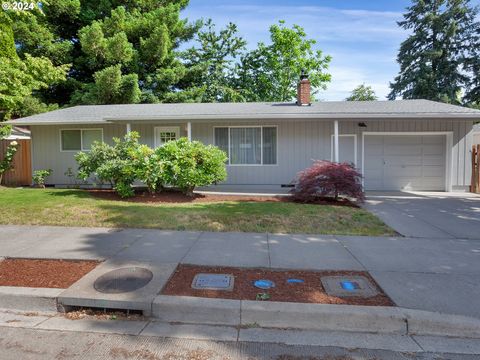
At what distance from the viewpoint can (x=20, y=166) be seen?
15102 mm

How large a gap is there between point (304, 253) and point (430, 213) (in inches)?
194

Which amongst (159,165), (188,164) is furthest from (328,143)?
(159,165)

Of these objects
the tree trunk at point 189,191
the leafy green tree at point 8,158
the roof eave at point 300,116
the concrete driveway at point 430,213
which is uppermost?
the roof eave at point 300,116

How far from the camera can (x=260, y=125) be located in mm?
13336

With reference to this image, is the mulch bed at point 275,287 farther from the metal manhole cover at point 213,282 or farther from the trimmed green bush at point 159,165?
the trimmed green bush at point 159,165

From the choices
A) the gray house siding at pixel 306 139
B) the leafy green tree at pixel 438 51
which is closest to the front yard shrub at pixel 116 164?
the gray house siding at pixel 306 139

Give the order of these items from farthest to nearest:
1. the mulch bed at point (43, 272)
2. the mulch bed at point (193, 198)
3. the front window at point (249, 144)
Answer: the front window at point (249, 144) → the mulch bed at point (193, 198) → the mulch bed at point (43, 272)

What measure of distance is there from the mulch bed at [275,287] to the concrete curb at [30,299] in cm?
127


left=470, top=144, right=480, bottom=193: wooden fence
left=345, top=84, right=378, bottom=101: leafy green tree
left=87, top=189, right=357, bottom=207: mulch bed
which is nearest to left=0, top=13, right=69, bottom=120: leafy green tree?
left=87, top=189, right=357, bottom=207: mulch bed

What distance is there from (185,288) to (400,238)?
14.4 ft

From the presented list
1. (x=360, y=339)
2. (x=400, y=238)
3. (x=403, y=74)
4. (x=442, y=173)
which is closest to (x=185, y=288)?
(x=360, y=339)

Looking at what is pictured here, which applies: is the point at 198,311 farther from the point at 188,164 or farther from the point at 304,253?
the point at 188,164

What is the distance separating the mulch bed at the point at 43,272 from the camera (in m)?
4.36

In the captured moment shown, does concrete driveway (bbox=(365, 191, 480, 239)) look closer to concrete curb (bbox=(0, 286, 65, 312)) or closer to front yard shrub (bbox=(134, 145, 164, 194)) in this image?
front yard shrub (bbox=(134, 145, 164, 194))
